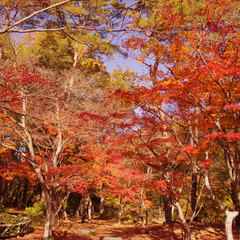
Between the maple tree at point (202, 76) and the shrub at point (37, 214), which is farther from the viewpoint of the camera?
the shrub at point (37, 214)

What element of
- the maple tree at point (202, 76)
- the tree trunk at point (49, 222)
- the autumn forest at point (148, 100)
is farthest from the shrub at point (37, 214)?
the maple tree at point (202, 76)

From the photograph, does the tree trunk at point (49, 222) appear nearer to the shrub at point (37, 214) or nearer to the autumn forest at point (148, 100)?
the autumn forest at point (148, 100)

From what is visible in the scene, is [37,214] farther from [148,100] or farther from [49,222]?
[148,100]

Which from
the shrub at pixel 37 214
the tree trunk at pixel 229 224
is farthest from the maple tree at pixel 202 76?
the shrub at pixel 37 214

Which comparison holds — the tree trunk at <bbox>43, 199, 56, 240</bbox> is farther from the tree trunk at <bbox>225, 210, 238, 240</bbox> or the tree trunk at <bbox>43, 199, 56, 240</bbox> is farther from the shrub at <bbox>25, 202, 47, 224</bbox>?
the shrub at <bbox>25, 202, 47, 224</bbox>

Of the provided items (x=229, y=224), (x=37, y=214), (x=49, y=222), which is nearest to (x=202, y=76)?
(x=229, y=224)

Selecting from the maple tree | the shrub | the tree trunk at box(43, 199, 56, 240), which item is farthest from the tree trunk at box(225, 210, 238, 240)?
the shrub

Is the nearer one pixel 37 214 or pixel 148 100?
pixel 148 100

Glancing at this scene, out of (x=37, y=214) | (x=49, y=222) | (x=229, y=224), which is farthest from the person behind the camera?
(x=37, y=214)

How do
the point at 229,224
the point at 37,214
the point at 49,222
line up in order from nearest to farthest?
1. the point at 229,224
2. the point at 49,222
3. the point at 37,214

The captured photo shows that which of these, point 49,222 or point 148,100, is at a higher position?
point 148,100

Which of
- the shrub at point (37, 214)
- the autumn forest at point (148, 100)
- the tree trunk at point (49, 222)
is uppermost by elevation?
the autumn forest at point (148, 100)

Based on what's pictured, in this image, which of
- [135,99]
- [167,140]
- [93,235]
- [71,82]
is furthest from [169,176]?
[71,82]

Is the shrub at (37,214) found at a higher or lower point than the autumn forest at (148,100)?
lower
